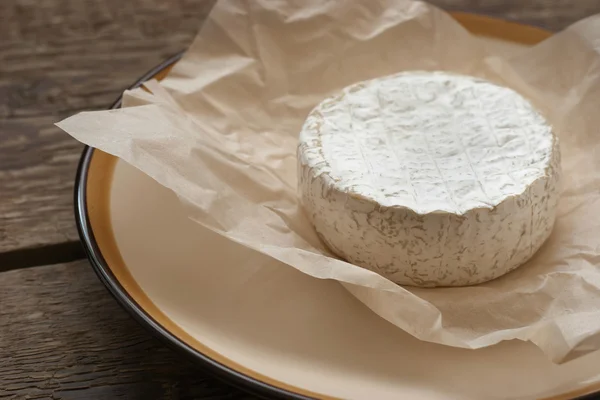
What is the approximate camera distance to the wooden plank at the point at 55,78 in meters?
1.03

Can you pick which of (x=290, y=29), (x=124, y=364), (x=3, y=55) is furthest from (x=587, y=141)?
(x=3, y=55)

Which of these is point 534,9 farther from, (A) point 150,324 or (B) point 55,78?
(A) point 150,324

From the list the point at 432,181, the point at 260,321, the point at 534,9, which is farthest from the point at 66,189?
the point at 534,9

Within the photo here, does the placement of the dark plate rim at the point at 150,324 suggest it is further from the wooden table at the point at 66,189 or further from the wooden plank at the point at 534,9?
the wooden plank at the point at 534,9

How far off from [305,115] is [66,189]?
0.37 meters

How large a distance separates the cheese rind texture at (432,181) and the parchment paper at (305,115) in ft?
0.14

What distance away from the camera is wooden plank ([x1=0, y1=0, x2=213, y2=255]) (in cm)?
103

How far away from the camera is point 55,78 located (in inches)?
50.7

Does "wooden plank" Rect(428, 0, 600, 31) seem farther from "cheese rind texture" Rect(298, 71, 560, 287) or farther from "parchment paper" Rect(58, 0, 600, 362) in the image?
"cheese rind texture" Rect(298, 71, 560, 287)

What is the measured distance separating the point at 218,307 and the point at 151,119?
0.80ft

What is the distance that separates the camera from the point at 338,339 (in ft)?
2.60

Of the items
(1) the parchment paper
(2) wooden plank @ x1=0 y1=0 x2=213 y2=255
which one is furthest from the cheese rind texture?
(2) wooden plank @ x1=0 y1=0 x2=213 y2=255

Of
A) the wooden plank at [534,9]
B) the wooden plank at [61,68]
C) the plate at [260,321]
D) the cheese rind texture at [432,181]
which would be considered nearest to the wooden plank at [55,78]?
the wooden plank at [61,68]

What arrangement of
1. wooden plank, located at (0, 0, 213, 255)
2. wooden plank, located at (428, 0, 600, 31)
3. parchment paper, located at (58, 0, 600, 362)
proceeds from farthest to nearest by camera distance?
1. wooden plank, located at (428, 0, 600, 31)
2. wooden plank, located at (0, 0, 213, 255)
3. parchment paper, located at (58, 0, 600, 362)
